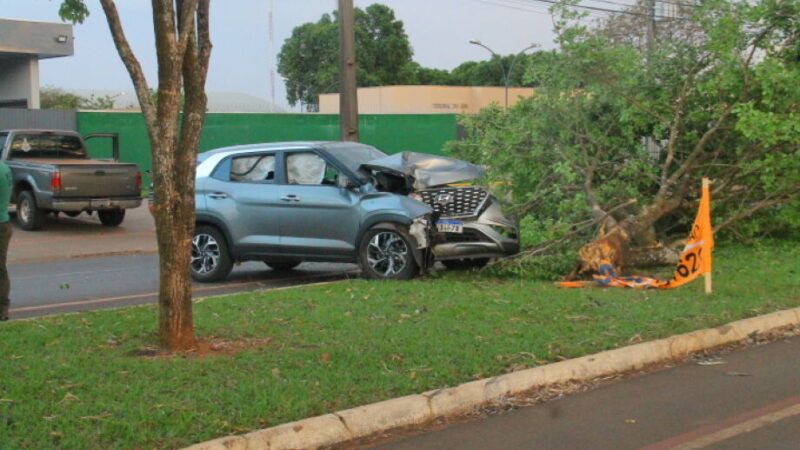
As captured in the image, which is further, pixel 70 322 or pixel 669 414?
pixel 70 322

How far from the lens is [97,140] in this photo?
93.7ft

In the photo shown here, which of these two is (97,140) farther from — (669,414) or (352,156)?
(669,414)

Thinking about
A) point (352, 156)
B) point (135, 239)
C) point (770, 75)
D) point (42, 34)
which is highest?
point (42, 34)

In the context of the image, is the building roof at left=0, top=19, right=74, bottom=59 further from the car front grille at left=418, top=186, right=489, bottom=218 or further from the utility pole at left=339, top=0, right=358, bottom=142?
the car front grille at left=418, top=186, right=489, bottom=218

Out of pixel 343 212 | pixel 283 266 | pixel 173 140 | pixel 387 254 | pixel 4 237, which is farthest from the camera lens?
pixel 283 266

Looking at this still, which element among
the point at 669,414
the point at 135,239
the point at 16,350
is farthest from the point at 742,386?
the point at 135,239

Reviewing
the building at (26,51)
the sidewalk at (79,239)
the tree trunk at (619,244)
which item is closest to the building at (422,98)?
the building at (26,51)

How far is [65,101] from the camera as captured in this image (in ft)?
160

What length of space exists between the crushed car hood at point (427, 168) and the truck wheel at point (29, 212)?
10.2m

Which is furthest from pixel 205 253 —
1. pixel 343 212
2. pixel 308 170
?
pixel 343 212

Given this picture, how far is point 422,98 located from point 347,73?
43.4 metres

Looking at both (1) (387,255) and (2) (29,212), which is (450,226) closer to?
(1) (387,255)

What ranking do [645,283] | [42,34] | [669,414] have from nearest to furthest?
[669,414] < [645,283] < [42,34]

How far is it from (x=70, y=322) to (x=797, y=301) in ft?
24.1
